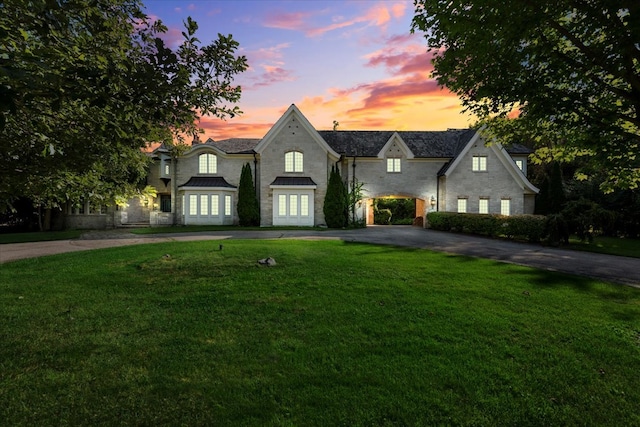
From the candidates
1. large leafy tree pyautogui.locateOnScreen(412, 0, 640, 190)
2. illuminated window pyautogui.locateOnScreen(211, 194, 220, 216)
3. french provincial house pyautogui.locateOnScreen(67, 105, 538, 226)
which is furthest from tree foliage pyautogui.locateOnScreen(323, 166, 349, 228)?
large leafy tree pyautogui.locateOnScreen(412, 0, 640, 190)

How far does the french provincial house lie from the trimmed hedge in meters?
4.74

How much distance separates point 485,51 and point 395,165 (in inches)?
883

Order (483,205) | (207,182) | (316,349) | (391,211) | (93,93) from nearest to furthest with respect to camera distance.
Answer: (93,93) → (316,349) → (483,205) → (207,182) → (391,211)

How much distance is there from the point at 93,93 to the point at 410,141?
29.5 meters

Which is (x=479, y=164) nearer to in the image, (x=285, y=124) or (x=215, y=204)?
(x=285, y=124)

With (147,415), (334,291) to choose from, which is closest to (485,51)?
(334,291)

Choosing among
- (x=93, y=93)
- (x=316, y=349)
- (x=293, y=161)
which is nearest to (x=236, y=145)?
(x=293, y=161)

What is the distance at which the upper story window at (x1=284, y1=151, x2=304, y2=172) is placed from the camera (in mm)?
26844

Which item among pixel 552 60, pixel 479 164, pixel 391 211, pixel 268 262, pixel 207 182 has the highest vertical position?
pixel 479 164

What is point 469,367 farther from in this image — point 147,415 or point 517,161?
point 517,161

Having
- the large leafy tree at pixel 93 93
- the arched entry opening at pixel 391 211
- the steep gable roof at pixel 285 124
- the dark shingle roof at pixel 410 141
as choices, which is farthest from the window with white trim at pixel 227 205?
the large leafy tree at pixel 93 93

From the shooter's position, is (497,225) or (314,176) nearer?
(497,225)

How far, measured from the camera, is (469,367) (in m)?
4.35

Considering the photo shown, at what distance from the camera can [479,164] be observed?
87.9ft
